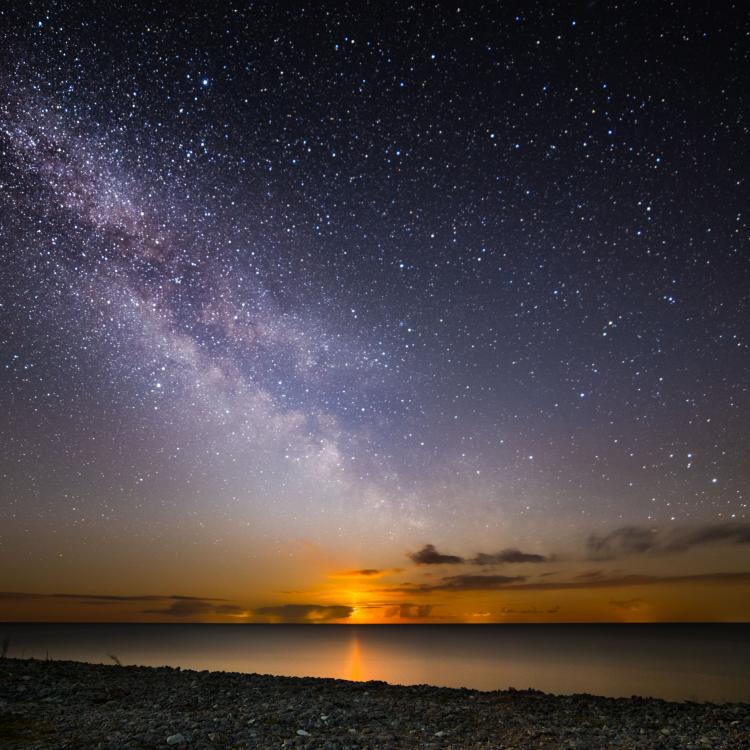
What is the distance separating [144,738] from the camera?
783cm

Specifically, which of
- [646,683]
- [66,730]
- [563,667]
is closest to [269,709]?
[66,730]

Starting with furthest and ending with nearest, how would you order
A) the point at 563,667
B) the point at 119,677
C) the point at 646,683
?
the point at 563,667 < the point at 646,683 < the point at 119,677

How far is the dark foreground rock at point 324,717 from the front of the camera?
26.1ft

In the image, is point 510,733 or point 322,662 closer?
point 510,733

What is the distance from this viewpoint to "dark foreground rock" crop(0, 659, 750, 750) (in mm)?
7953

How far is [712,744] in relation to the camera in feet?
25.9

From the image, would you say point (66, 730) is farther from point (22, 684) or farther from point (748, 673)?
point (748, 673)

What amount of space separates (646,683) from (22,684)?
1140 inches

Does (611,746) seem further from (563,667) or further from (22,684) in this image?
(563,667)

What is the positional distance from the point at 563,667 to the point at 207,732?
1360 inches

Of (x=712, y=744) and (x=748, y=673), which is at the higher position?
(x=712, y=744)

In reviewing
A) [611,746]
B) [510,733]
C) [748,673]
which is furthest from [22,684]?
[748,673]

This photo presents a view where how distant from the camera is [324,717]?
9.30 m

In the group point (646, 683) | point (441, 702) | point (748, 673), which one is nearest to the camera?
point (441, 702)
